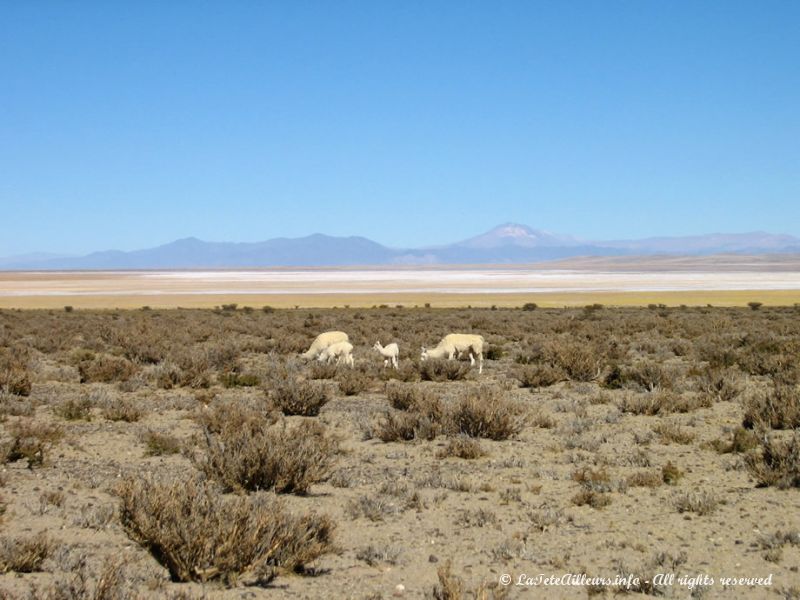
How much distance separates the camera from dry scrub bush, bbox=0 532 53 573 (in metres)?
5.63

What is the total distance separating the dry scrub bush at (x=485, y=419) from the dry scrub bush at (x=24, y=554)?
598 cm

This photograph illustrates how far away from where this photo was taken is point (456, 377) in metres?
17.0

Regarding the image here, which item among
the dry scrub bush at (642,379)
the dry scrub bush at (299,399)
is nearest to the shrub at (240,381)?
the dry scrub bush at (299,399)

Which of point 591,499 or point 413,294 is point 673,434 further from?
point 413,294

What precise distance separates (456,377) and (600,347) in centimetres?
667

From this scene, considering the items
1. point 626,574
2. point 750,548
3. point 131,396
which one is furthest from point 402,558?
point 131,396

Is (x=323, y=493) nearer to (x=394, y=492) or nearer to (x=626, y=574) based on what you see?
(x=394, y=492)

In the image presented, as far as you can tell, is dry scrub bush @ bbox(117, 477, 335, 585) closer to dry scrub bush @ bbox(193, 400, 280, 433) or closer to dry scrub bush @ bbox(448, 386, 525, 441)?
dry scrub bush @ bbox(193, 400, 280, 433)

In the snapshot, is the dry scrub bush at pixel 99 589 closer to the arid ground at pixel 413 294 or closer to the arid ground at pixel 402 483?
the arid ground at pixel 402 483

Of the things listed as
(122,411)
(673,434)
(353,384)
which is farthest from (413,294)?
(673,434)

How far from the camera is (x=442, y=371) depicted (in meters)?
17.0

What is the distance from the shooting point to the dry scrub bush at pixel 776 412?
1034 cm

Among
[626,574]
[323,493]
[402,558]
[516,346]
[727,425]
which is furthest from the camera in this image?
[516,346]

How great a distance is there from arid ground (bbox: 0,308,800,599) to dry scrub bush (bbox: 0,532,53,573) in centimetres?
2
